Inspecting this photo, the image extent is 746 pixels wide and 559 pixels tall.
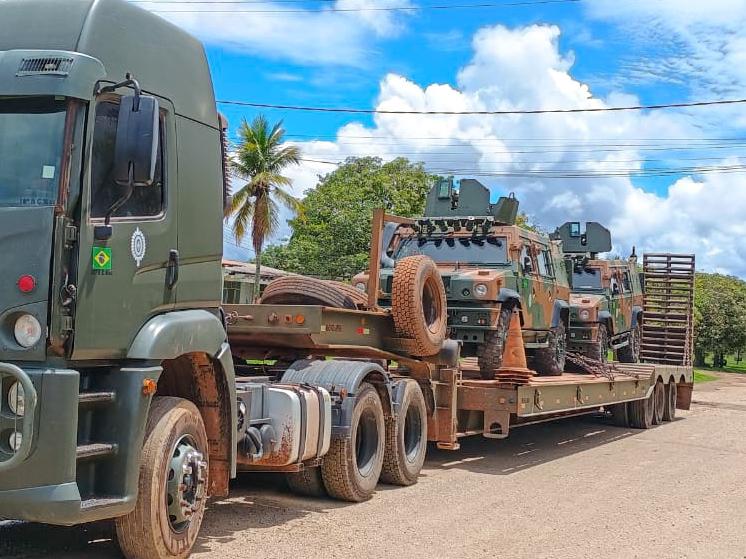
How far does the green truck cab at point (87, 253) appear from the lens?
14.8ft

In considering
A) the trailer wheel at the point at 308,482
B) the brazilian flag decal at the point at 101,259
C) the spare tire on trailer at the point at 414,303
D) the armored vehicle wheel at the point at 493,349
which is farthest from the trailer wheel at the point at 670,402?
the brazilian flag decal at the point at 101,259

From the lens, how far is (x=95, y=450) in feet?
15.5

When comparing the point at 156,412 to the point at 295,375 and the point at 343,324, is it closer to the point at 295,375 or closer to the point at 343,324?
the point at 295,375

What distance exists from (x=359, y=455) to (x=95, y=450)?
4045 mm

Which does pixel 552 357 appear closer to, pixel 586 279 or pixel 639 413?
pixel 639 413

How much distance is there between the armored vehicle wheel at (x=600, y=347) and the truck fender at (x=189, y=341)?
11.6 metres

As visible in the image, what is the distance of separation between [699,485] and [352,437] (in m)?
4.10

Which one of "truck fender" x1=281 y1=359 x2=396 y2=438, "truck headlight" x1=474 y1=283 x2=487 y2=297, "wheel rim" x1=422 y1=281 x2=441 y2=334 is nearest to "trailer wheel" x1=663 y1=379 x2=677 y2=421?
"truck headlight" x1=474 y1=283 x2=487 y2=297

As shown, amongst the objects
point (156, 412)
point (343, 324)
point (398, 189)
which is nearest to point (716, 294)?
point (398, 189)

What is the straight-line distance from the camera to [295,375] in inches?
314

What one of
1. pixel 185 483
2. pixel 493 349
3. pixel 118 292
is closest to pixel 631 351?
pixel 493 349

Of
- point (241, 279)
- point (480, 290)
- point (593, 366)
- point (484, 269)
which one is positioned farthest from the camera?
point (241, 279)

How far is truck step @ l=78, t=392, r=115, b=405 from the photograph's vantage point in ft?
15.4

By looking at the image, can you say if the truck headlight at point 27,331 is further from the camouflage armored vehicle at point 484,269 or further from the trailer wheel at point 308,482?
the camouflage armored vehicle at point 484,269
